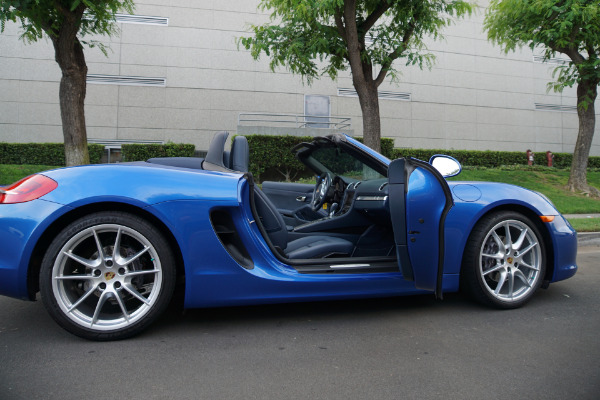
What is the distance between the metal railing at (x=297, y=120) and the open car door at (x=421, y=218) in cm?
1544

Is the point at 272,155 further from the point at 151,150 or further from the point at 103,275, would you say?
the point at 103,275

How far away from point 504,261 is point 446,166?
845mm

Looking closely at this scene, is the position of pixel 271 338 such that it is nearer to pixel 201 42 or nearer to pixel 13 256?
pixel 13 256

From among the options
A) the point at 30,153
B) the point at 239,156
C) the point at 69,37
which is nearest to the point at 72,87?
the point at 69,37

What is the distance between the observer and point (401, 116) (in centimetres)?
2062

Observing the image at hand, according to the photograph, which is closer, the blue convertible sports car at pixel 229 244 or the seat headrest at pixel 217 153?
the blue convertible sports car at pixel 229 244

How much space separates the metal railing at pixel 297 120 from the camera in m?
18.4

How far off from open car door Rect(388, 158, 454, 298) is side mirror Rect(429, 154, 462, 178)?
8.1 inches

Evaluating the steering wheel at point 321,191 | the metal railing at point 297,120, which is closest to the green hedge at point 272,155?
the metal railing at point 297,120

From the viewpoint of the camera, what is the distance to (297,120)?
1900 cm

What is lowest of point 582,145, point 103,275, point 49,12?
point 103,275

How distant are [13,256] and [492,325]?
3027 millimetres

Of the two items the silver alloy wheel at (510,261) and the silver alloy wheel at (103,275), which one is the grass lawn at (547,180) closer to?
the silver alloy wheel at (510,261)

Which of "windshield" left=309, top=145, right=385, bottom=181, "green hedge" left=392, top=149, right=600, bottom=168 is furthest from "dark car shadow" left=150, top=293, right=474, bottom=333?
"green hedge" left=392, top=149, right=600, bottom=168
